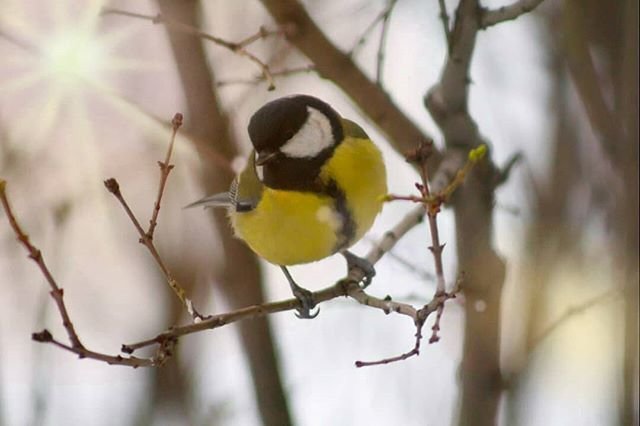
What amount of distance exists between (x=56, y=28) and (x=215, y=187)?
80 centimetres

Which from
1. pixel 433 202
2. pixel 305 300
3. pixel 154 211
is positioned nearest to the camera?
pixel 433 202

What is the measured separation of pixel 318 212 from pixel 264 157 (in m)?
0.15

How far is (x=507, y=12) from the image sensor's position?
137 cm

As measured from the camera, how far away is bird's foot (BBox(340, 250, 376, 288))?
1548 millimetres

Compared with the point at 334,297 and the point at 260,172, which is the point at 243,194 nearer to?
the point at 260,172

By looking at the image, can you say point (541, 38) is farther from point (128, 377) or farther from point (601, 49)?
point (128, 377)

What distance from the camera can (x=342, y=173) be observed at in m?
1.48

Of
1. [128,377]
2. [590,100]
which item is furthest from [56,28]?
[590,100]

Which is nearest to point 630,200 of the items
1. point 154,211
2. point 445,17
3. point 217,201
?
point 445,17

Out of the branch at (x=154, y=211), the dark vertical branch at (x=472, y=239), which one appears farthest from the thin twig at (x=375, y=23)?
the branch at (x=154, y=211)

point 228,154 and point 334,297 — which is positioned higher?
point 228,154

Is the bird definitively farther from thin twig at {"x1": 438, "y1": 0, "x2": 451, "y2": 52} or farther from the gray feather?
thin twig at {"x1": 438, "y1": 0, "x2": 451, "y2": 52}

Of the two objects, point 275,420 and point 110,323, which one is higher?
point 110,323

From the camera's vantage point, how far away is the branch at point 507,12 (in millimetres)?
1310
